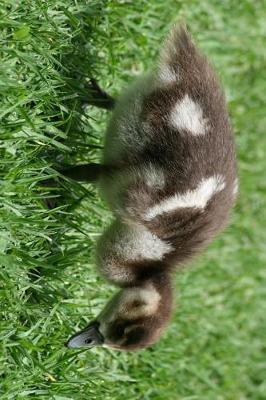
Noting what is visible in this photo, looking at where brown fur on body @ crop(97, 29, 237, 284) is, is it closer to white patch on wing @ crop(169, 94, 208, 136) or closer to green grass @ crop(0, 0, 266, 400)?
white patch on wing @ crop(169, 94, 208, 136)

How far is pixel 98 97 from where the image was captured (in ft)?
10.9

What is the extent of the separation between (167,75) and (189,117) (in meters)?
0.20

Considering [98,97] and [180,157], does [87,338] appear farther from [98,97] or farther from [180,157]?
[98,97]

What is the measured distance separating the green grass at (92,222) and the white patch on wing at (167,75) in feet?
1.24

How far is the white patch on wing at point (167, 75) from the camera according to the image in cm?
291

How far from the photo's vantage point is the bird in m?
2.82

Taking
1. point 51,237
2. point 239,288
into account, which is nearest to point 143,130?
point 51,237

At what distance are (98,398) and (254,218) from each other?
1.62 metres

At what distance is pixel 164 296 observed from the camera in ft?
10.1

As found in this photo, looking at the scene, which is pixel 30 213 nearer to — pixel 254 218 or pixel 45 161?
pixel 45 161

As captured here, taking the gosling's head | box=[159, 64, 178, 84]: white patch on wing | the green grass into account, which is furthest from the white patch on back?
box=[159, 64, 178, 84]: white patch on wing

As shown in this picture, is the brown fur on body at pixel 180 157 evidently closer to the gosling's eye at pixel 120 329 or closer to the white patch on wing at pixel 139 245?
the white patch on wing at pixel 139 245

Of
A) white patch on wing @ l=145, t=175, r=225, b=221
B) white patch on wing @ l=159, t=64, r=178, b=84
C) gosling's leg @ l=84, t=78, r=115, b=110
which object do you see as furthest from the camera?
gosling's leg @ l=84, t=78, r=115, b=110

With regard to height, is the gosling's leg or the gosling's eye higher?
the gosling's leg
